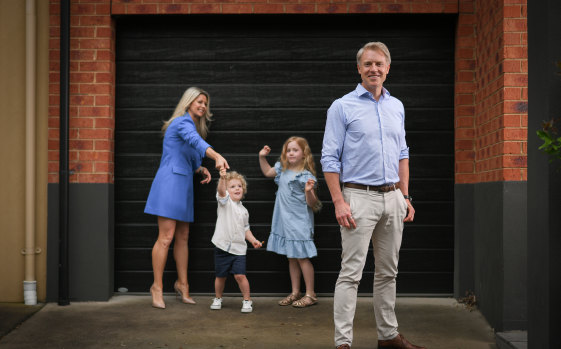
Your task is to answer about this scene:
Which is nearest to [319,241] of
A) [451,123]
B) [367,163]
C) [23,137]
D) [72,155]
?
[451,123]

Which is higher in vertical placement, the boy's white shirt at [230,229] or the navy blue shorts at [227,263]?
the boy's white shirt at [230,229]

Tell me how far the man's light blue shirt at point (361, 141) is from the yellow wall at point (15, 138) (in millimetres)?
3136

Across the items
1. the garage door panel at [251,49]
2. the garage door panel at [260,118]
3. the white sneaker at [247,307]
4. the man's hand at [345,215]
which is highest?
the garage door panel at [251,49]

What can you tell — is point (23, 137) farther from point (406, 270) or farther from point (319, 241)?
point (406, 270)

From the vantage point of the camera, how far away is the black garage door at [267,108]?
5.86 m

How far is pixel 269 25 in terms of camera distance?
592cm

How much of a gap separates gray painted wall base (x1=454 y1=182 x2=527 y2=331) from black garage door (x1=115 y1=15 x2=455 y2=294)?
Result: 0.52 metres

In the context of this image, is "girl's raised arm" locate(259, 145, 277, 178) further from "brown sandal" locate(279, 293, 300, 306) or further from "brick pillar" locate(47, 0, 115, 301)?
"brick pillar" locate(47, 0, 115, 301)

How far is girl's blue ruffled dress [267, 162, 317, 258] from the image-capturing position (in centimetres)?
545

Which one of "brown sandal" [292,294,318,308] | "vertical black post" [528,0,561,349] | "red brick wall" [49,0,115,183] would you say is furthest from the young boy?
"vertical black post" [528,0,561,349]

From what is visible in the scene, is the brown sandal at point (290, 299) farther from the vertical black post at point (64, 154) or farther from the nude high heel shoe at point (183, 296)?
the vertical black post at point (64, 154)

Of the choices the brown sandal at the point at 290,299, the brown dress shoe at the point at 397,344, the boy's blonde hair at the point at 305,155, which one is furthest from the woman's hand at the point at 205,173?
the brown dress shoe at the point at 397,344

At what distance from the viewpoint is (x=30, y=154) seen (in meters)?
5.59

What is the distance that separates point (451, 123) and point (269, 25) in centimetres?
203
